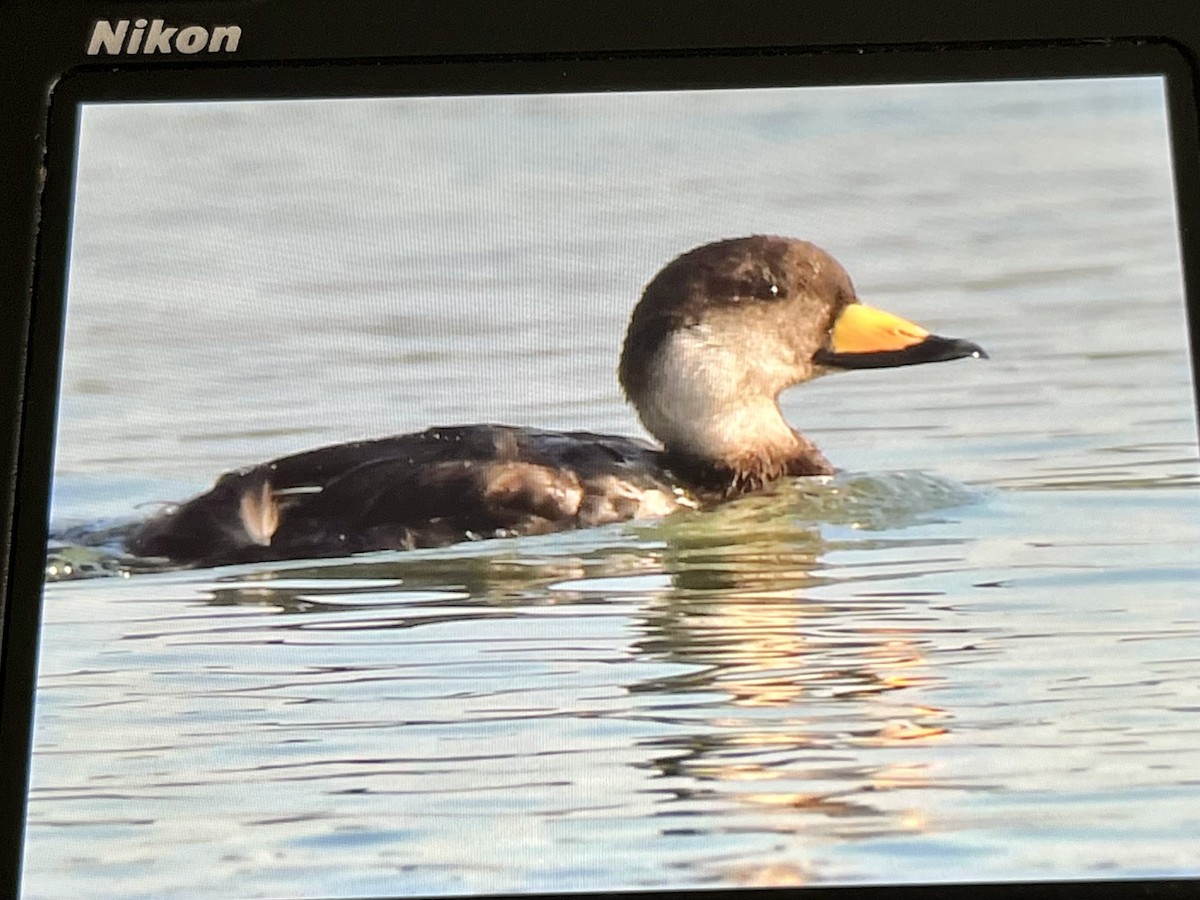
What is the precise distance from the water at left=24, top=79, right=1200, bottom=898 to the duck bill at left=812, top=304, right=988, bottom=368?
11mm

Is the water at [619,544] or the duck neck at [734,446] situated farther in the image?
the duck neck at [734,446]

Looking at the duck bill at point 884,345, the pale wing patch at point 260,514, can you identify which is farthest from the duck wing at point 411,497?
the duck bill at point 884,345

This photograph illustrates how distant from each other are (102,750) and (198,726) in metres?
0.05

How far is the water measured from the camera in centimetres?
73

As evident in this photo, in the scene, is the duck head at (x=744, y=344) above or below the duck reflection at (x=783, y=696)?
above

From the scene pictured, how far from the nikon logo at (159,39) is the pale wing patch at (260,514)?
28 cm

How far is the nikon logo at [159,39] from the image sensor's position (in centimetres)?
90

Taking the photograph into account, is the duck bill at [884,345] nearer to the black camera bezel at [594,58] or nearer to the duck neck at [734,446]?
the duck neck at [734,446]

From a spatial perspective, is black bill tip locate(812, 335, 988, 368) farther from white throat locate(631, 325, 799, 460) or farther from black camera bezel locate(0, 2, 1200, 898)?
black camera bezel locate(0, 2, 1200, 898)

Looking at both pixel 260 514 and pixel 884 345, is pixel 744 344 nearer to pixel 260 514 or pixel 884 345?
pixel 884 345

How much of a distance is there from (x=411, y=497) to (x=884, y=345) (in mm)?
287

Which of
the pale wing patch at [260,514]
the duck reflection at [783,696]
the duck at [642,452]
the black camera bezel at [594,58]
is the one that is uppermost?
the black camera bezel at [594,58]

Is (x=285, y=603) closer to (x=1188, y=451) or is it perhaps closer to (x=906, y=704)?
(x=906, y=704)

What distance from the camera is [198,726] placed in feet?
2.51
